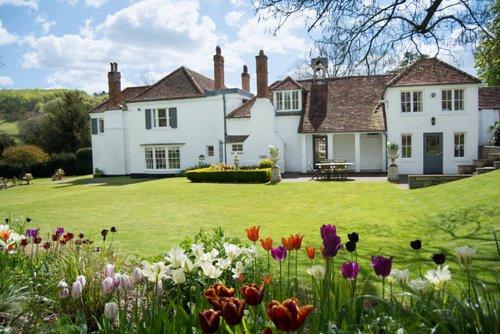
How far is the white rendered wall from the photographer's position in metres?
21.1

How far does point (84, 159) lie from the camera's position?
118ft

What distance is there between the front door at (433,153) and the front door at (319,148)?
6.30 m

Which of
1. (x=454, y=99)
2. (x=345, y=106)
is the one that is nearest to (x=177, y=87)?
(x=345, y=106)

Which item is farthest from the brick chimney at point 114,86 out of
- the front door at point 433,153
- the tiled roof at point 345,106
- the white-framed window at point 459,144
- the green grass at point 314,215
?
the white-framed window at point 459,144

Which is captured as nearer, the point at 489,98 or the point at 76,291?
the point at 76,291

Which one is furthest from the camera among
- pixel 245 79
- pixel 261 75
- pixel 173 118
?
pixel 245 79

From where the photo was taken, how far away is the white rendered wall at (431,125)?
21078 mm

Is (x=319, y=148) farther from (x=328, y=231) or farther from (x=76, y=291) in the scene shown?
(x=76, y=291)

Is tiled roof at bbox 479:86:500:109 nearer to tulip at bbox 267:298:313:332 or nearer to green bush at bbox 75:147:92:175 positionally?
tulip at bbox 267:298:313:332

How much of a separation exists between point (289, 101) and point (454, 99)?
10.4 metres

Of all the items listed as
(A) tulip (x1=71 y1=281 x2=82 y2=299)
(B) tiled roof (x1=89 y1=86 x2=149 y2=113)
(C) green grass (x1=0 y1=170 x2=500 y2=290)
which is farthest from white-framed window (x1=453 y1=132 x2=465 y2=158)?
(B) tiled roof (x1=89 y1=86 x2=149 y2=113)

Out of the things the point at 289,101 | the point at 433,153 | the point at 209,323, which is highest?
the point at 289,101

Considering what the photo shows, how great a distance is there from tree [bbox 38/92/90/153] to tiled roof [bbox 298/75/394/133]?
26.5 m

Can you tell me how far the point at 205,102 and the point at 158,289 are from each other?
24.9 meters
